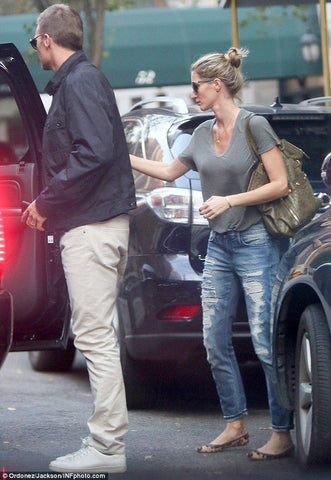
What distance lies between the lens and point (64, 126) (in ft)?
15.9

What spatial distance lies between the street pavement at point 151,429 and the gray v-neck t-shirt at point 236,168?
3.46ft

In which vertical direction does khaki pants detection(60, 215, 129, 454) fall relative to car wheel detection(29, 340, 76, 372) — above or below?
above

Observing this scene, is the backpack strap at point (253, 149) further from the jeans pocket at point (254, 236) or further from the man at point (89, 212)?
the man at point (89, 212)

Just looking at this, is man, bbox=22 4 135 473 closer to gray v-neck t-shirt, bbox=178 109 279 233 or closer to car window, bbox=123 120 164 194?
gray v-neck t-shirt, bbox=178 109 279 233

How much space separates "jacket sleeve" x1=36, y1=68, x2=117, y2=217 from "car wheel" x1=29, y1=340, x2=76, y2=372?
3818 millimetres

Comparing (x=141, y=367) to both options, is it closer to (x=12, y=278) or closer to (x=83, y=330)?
(x=12, y=278)

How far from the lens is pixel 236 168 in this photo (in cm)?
536

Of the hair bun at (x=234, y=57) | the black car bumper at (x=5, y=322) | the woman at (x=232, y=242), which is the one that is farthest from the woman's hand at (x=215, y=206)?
the black car bumper at (x=5, y=322)

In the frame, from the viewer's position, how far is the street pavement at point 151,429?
A: 202 inches

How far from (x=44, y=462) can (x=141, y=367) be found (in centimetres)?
147

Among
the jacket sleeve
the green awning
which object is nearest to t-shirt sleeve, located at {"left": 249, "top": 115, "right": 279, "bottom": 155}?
the jacket sleeve

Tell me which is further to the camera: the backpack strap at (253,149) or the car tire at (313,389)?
the backpack strap at (253,149)

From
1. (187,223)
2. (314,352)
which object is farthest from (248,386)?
(314,352)

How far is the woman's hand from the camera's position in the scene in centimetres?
520
